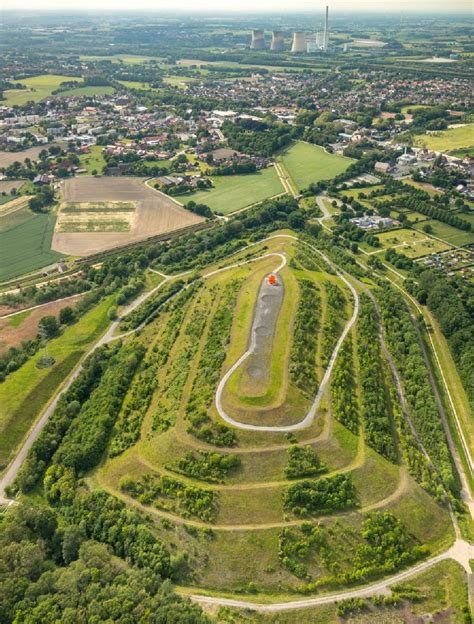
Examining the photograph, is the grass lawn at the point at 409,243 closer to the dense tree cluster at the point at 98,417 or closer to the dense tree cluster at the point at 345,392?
the dense tree cluster at the point at 345,392

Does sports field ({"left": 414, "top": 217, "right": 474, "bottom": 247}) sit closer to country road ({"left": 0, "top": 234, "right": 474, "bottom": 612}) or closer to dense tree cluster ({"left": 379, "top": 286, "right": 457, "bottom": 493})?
dense tree cluster ({"left": 379, "top": 286, "right": 457, "bottom": 493})

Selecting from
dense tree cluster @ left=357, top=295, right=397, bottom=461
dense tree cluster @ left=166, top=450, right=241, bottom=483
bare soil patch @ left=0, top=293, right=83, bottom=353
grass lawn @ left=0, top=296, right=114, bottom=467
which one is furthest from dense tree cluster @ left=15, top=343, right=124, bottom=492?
dense tree cluster @ left=357, top=295, right=397, bottom=461

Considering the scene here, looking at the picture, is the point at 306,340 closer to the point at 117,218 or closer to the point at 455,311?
the point at 455,311

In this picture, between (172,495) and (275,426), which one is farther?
(275,426)

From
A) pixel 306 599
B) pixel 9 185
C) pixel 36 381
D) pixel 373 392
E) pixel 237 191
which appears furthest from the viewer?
pixel 9 185

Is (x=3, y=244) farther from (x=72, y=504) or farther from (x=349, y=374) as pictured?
(x=349, y=374)

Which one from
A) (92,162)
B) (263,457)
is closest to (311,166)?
(92,162)

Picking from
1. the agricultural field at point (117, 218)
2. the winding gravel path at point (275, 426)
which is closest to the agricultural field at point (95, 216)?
the agricultural field at point (117, 218)
